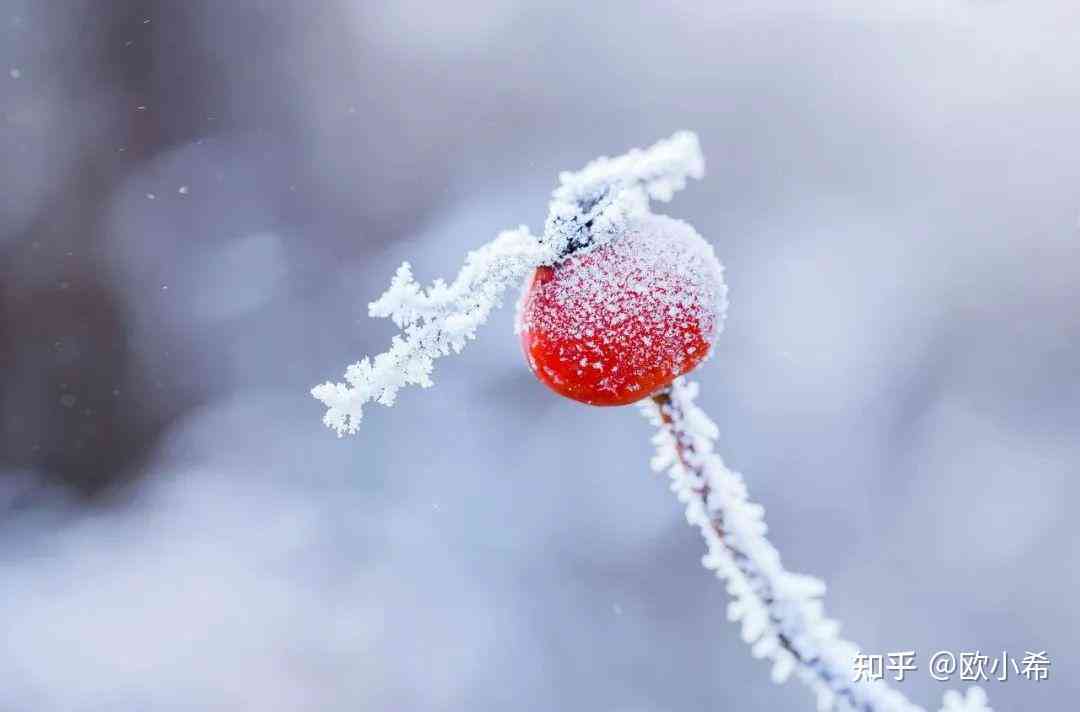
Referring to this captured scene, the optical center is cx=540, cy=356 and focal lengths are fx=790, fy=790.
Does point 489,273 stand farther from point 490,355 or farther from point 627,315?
point 490,355

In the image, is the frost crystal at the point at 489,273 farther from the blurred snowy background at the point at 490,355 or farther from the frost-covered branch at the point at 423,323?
the blurred snowy background at the point at 490,355

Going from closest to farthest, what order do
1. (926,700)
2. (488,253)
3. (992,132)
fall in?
(488,253)
(926,700)
(992,132)

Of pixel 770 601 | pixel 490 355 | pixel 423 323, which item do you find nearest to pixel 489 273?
pixel 423 323

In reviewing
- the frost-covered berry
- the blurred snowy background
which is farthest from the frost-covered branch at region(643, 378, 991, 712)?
the blurred snowy background

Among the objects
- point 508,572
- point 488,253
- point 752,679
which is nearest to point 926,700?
point 752,679

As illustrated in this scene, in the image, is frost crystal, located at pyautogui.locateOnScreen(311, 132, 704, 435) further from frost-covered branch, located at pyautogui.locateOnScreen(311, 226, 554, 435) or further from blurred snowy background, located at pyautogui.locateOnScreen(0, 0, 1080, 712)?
blurred snowy background, located at pyautogui.locateOnScreen(0, 0, 1080, 712)

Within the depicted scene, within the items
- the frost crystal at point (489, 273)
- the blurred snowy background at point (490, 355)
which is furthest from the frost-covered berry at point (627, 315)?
the blurred snowy background at point (490, 355)

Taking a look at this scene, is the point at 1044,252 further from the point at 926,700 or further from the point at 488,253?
the point at 488,253
